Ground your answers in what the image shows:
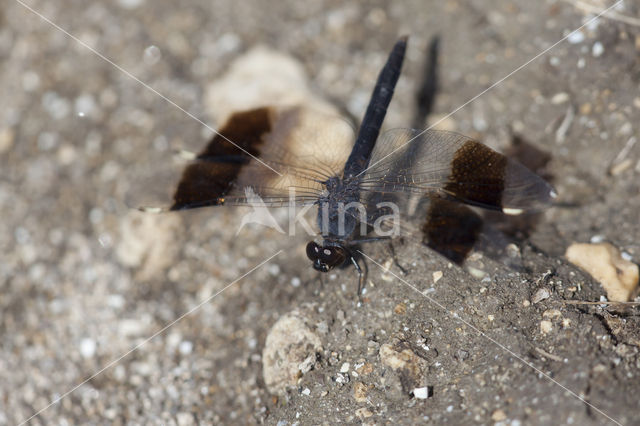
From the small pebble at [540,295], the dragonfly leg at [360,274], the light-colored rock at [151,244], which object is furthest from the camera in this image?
the light-colored rock at [151,244]

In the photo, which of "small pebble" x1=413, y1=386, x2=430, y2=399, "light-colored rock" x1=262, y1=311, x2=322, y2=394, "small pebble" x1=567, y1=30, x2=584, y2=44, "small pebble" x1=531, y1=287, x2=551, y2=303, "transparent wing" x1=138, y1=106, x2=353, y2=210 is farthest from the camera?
"small pebble" x1=567, y1=30, x2=584, y2=44

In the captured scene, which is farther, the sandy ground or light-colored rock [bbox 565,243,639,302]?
light-colored rock [bbox 565,243,639,302]

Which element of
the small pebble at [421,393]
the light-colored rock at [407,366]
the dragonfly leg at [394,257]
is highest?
the dragonfly leg at [394,257]

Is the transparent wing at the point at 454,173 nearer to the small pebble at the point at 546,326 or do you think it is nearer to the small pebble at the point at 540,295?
the small pebble at the point at 540,295

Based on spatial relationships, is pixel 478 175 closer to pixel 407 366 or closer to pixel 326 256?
pixel 326 256

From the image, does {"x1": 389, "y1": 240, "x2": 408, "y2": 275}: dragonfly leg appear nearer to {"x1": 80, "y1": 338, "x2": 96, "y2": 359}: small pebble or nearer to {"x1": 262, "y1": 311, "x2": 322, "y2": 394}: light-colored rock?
{"x1": 262, "y1": 311, "x2": 322, "y2": 394}: light-colored rock

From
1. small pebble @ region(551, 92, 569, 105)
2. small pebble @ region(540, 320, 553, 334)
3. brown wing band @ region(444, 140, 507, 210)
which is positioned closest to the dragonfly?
brown wing band @ region(444, 140, 507, 210)

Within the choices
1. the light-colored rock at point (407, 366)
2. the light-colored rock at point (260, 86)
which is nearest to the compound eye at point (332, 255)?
the light-colored rock at point (407, 366)

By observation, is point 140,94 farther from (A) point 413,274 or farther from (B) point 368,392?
(B) point 368,392
